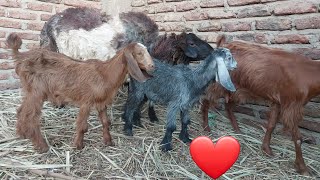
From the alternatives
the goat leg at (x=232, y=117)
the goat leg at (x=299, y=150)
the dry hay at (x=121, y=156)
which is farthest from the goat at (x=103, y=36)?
the goat leg at (x=299, y=150)

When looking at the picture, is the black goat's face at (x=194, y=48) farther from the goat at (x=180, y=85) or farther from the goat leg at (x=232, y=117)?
the goat leg at (x=232, y=117)

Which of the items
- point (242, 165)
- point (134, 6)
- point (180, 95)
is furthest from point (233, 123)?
point (134, 6)

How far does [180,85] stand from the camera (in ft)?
9.55

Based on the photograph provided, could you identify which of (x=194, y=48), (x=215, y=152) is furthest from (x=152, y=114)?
(x=215, y=152)

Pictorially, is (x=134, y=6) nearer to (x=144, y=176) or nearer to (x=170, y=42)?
(x=170, y=42)

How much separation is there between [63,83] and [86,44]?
2.74ft

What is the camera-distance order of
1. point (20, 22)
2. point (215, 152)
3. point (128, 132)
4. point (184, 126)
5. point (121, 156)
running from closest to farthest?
1. point (215, 152)
2. point (121, 156)
3. point (184, 126)
4. point (128, 132)
5. point (20, 22)

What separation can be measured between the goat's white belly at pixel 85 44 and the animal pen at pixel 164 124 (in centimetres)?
64

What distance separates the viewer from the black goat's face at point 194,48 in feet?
10.4

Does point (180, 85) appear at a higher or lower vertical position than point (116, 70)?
lower

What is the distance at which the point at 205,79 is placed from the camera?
285cm

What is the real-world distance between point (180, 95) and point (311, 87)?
1.04 m

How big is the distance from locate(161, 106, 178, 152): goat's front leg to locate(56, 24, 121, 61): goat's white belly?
1.03 meters

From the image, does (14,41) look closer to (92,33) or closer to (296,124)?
(92,33)
